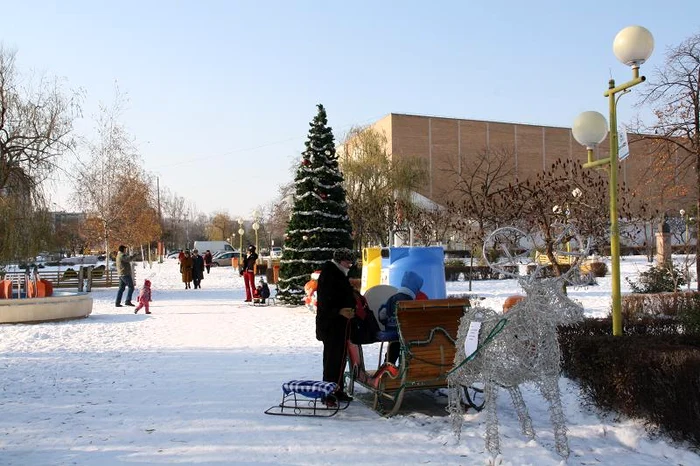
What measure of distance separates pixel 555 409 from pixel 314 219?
1448 centimetres

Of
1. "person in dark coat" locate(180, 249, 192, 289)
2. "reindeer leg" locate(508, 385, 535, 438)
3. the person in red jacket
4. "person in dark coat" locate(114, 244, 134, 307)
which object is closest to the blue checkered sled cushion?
"reindeer leg" locate(508, 385, 535, 438)

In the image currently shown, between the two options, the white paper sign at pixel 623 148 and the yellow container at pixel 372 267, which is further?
the yellow container at pixel 372 267

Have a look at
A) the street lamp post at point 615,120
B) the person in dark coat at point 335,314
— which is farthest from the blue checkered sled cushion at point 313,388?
the street lamp post at point 615,120

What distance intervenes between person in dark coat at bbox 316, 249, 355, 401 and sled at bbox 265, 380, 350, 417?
0.20 meters

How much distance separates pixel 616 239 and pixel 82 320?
1319 centimetres

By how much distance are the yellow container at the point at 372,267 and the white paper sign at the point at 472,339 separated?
30.7ft

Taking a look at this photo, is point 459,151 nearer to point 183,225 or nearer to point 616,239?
point 616,239

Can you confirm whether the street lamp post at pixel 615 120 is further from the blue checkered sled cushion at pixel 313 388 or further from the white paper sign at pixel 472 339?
the blue checkered sled cushion at pixel 313 388

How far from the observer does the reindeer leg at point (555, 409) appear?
5445 mm

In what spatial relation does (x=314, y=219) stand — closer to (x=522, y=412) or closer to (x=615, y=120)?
(x=615, y=120)

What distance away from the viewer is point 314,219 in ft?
64.6

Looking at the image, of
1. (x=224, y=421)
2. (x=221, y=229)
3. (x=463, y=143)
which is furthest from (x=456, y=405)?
(x=221, y=229)

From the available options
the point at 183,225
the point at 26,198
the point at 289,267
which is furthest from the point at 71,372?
the point at 183,225

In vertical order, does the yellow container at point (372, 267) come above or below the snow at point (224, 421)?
above
